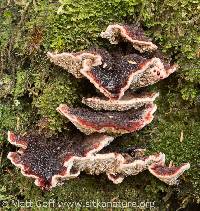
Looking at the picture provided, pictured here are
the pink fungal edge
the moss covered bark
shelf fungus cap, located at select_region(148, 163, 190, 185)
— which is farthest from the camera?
the moss covered bark

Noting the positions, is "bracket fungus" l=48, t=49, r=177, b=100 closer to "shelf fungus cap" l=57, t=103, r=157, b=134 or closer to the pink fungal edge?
the pink fungal edge

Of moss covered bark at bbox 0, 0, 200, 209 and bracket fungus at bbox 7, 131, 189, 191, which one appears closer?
bracket fungus at bbox 7, 131, 189, 191

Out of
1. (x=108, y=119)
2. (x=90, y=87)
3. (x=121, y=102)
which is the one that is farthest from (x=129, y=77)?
(x=90, y=87)

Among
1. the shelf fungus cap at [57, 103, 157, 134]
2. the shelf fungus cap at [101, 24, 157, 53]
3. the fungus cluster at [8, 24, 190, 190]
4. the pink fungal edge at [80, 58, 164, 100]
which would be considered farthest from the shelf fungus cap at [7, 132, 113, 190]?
the shelf fungus cap at [101, 24, 157, 53]

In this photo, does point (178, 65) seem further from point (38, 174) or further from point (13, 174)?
point (13, 174)

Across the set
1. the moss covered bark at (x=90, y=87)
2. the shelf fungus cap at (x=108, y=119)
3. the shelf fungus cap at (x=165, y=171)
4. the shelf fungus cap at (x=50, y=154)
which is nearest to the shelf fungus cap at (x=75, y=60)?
the moss covered bark at (x=90, y=87)

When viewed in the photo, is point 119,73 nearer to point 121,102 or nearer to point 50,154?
point 121,102
